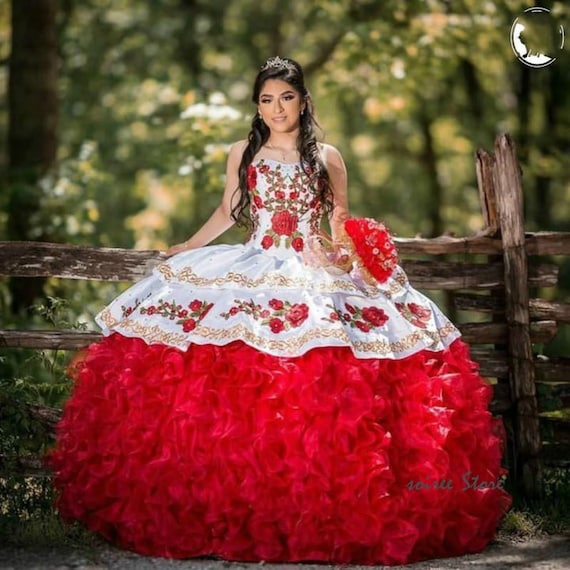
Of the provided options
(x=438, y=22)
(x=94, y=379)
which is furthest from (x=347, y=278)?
(x=438, y=22)

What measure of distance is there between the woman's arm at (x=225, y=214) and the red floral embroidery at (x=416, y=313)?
0.99 metres

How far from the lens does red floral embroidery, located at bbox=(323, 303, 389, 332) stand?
170 inches

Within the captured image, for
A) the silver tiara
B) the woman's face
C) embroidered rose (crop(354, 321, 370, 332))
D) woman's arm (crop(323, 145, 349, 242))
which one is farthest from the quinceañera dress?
the silver tiara

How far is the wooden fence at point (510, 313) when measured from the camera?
5.58 meters

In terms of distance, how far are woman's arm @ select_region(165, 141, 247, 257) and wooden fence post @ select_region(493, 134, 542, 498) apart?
157cm

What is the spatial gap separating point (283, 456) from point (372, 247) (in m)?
1.05

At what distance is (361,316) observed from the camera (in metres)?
4.40

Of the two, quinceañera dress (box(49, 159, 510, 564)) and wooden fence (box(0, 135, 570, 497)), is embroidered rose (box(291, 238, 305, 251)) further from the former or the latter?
wooden fence (box(0, 135, 570, 497))

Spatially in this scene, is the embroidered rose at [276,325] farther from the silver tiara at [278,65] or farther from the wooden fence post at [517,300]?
the wooden fence post at [517,300]

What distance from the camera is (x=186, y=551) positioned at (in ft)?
14.0

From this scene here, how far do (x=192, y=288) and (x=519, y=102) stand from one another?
36.0ft

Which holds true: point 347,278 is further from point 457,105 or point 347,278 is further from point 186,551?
point 457,105

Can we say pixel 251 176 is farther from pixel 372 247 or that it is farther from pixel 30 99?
pixel 30 99

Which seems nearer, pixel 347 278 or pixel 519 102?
pixel 347 278
